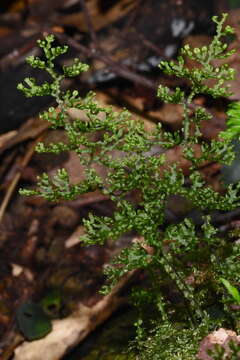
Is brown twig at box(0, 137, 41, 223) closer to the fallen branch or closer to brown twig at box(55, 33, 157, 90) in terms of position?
brown twig at box(55, 33, 157, 90)

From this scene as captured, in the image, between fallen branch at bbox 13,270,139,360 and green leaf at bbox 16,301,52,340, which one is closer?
fallen branch at bbox 13,270,139,360

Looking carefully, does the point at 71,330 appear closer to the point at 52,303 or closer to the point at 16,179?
the point at 52,303

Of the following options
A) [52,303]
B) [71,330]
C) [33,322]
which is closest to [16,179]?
[52,303]

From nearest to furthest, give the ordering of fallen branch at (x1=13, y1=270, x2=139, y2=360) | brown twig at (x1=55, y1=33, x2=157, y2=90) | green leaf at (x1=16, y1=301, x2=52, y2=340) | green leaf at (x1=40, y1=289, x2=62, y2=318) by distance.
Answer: fallen branch at (x1=13, y1=270, x2=139, y2=360)
green leaf at (x1=16, y1=301, x2=52, y2=340)
green leaf at (x1=40, y1=289, x2=62, y2=318)
brown twig at (x1=55, y1=33, x2=157, y2=90)

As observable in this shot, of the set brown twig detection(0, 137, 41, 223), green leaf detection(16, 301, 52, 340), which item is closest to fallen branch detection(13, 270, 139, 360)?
green leaf detection(16, 301, 52, 340)

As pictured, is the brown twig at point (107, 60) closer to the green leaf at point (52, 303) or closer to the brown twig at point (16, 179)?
the brown twig at point (16, 179)

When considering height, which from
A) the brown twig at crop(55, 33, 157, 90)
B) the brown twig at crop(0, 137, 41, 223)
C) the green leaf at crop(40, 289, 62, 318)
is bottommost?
the green leaf at crop(40, 289, 62, 318)

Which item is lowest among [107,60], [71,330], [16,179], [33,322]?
[71,330]

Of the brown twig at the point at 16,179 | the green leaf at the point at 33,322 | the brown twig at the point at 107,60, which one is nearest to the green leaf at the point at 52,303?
the green leaf at the point at 33,322
